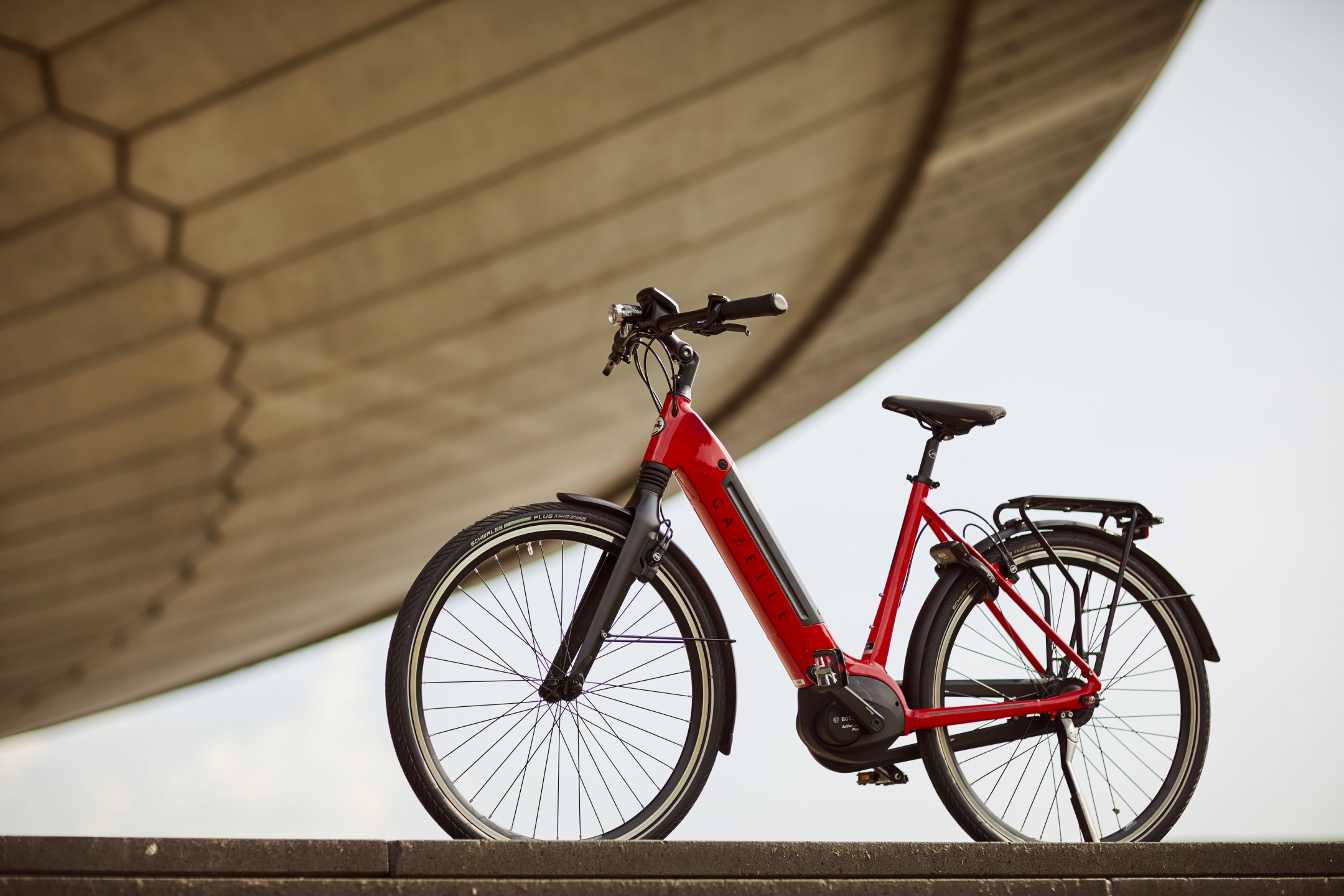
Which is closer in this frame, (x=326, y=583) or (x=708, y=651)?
(x=708, y=651)

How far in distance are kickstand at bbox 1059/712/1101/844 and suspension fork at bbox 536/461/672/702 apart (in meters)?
0.77

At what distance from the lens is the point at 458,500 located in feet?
15.9

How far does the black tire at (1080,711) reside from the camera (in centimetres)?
162

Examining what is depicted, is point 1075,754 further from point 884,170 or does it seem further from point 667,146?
point 884,170

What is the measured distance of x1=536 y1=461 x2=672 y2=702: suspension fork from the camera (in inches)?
57.0

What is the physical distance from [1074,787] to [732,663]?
2.04 feet

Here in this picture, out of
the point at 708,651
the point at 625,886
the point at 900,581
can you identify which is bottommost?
the point at 625,886

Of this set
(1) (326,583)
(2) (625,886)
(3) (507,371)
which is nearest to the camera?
(2) (625,886)

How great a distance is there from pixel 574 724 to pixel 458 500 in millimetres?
3504

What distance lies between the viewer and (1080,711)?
1667 mm

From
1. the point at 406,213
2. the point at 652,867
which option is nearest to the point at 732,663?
the point at 652,867

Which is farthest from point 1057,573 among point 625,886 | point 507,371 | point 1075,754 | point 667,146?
point 507,371

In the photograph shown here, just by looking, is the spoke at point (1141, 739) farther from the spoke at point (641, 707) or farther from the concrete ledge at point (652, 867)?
the spoke at point (641, 707)

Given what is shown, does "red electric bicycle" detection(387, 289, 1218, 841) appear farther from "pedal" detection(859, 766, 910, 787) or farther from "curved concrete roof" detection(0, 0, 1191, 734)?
"curved concrete roof" detection(0, 0, 1191, 734)
